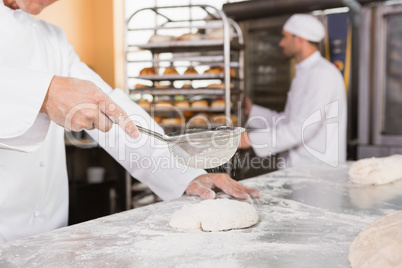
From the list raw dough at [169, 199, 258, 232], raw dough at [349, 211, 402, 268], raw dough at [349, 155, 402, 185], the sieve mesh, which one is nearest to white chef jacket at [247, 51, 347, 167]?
raw dough at [349, 155, 402, 185]

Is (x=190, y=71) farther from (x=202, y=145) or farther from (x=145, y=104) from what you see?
(x=202, y=145)

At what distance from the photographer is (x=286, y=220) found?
3.74 ft

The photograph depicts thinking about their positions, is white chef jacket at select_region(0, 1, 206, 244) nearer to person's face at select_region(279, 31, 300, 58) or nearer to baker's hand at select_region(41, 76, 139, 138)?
baker's hand at select_region(41, 76, 139, 138)

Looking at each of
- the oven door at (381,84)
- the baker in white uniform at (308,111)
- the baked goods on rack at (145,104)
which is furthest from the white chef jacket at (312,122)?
the baked goods on rack at (145,104)

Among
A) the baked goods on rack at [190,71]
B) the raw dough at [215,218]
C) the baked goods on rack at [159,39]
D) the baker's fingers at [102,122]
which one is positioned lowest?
the raw dough at [215,218]

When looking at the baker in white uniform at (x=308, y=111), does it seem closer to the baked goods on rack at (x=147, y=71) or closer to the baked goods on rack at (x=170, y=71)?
the baked goods on rack at (x=170, y=71)

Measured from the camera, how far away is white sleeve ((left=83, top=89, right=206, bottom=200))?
5.05ft

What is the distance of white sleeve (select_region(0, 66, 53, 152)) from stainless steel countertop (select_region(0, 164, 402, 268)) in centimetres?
28

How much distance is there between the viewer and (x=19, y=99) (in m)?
1.04

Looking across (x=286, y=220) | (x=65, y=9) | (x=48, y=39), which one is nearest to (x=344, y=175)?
(x=286, y=220)

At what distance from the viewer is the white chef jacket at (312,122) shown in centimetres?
307

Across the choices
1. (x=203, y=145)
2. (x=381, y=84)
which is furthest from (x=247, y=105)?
(x=203, y=145)

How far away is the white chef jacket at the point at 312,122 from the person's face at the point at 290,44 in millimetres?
135

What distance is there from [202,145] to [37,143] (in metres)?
0.46
